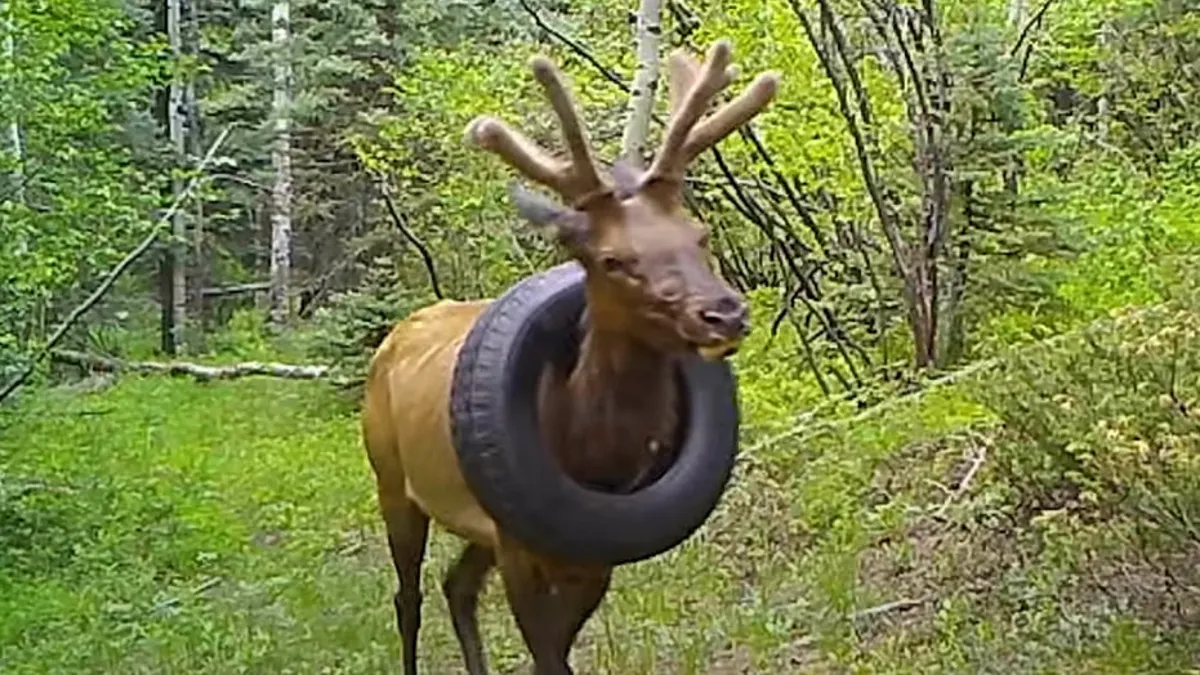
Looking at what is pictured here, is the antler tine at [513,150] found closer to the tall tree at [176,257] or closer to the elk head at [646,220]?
the elk head at [646,220]

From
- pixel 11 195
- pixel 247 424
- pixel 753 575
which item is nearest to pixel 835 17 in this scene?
pixel 753 575

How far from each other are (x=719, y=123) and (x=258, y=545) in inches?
300

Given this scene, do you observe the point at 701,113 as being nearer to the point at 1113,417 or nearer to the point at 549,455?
the point at 549,455

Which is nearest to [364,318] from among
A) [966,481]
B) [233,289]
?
[966,481]

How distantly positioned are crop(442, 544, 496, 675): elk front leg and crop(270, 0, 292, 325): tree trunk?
61.9 ft

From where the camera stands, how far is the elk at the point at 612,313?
14.7ft

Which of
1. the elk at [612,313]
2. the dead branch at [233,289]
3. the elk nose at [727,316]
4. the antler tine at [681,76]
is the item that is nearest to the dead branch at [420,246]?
the elk at [612,313]

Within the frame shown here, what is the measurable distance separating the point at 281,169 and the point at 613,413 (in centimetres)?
2150

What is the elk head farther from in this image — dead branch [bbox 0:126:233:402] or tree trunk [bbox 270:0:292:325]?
tree trunk [bbox 270:0:292:325]

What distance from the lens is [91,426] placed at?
17406 mm

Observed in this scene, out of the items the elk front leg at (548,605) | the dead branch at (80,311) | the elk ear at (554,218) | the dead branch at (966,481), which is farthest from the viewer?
the dead branch at (80,311)

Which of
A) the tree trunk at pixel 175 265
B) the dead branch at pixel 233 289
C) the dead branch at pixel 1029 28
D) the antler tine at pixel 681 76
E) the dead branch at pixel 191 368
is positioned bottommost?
the dead branch at pixel 191 368

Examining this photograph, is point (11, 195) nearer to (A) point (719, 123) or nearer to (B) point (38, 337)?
(B) point (38, 337)

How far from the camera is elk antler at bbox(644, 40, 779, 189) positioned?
4.80 meters
